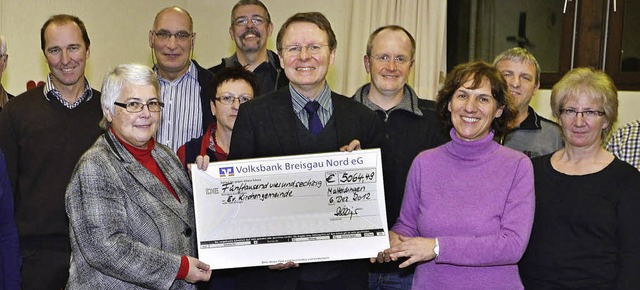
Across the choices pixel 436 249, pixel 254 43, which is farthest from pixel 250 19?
pixel 436 249

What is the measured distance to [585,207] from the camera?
2.80 metres

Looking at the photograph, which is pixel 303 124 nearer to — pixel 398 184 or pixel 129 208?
pixel 398 184

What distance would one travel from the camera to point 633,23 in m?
4.94

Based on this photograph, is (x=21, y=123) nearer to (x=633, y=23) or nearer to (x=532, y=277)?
(x=532, y=277)

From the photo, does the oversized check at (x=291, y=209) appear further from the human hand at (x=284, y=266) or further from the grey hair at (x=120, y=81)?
the grey hair at (x=120, y=81)

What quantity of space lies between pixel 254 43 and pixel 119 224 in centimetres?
197

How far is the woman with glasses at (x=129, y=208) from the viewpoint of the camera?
8.30 feet

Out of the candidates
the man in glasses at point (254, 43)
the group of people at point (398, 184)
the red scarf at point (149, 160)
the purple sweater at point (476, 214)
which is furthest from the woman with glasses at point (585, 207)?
the man in glasses at point (254, 43)

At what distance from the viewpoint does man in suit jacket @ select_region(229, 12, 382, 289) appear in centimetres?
286

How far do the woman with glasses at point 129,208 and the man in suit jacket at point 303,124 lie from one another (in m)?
0.32

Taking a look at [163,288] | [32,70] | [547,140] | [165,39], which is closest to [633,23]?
[547,140]

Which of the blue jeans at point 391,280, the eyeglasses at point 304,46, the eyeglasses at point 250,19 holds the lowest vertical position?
the blue jeans at point 391,280

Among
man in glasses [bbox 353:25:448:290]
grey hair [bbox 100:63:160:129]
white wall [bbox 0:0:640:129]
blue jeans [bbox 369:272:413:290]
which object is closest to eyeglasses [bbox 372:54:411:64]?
man in glasses [bbox 353:25:448:290]

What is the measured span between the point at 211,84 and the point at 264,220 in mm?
1097
